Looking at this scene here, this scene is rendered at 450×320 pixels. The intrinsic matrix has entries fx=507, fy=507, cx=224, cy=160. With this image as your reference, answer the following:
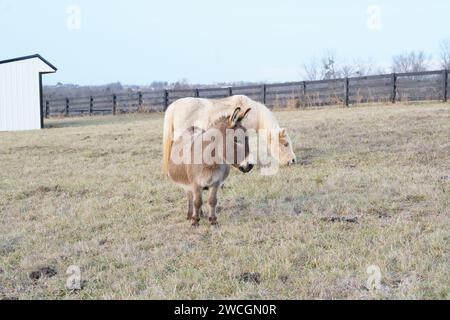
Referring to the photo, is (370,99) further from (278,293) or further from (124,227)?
(278,293)

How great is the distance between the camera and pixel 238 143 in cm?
576

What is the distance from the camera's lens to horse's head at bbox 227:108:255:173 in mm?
5742

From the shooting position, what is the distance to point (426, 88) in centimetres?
2289

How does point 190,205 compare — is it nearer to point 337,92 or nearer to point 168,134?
point 168,134

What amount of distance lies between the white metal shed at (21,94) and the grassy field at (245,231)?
49.9ft

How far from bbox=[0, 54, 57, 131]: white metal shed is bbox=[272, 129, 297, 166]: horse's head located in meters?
18.1

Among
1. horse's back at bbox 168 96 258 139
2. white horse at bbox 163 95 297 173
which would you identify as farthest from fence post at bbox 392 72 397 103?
horse's back at bbox 168 96 258 139

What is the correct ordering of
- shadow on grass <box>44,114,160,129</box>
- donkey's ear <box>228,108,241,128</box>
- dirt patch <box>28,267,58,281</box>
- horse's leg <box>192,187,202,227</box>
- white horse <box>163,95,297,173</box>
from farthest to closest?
shadow on grass <box>44,114,160,129</box>, white horse <box>163,95,297,173</box>, horse's leg <box>192,187,202,227</box>, donkey's ear <box>228,108,241,128</box>, dirt patch <box>28,267,58,281</box>

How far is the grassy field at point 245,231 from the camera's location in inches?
163

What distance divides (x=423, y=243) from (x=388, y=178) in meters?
3.29

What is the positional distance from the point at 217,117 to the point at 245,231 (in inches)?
149

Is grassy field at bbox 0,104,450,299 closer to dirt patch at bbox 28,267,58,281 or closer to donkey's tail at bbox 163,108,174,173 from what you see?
dirt patch at bbox 28,267,58,281

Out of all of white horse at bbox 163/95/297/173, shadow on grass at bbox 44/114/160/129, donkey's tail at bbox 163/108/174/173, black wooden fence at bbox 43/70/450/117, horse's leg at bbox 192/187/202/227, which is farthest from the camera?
shadow on grass at bbox 44/114/160/129

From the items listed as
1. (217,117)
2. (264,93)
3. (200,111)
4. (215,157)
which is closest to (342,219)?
(215,157)
